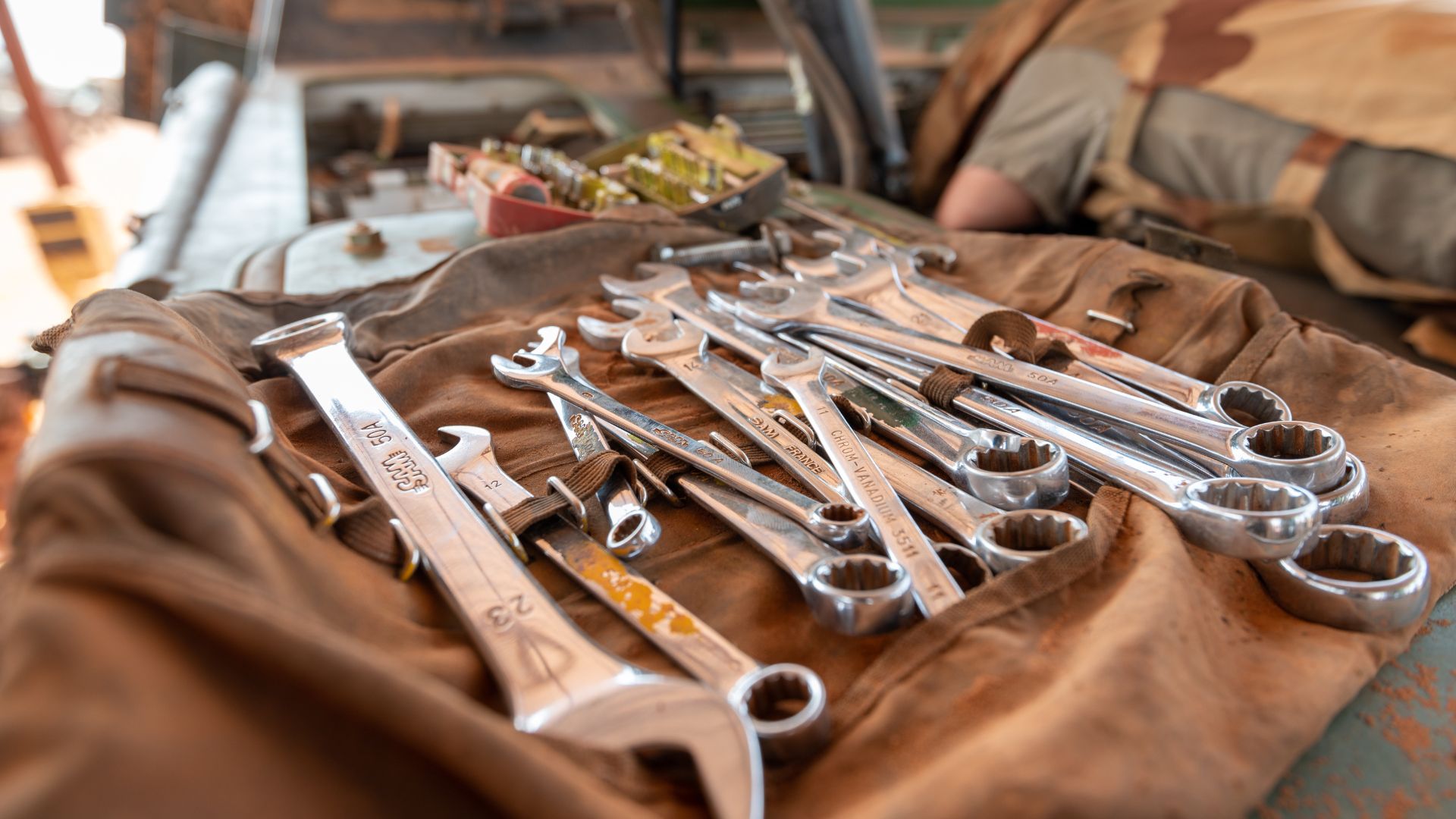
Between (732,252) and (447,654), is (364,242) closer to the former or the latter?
(732,252)

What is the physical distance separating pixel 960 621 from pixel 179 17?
587 cm

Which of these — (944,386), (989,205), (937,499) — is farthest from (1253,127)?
(937,499)

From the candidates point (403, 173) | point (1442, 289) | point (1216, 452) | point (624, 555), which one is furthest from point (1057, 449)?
point (403, 173)

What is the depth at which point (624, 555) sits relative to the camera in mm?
986

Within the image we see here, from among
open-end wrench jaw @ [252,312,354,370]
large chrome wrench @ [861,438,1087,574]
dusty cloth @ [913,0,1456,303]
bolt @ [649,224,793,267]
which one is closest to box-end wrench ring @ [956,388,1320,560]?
large chrome wrench @ [861,438,1087,574]

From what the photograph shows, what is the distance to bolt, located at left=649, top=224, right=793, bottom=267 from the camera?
5.70ft

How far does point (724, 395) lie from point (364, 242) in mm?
1022

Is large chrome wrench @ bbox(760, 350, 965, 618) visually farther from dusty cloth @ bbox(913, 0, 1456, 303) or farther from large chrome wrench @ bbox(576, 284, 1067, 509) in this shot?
dusty cloth @ bbox(913, 0, 1456, 303)

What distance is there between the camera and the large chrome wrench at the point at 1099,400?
3.28ft

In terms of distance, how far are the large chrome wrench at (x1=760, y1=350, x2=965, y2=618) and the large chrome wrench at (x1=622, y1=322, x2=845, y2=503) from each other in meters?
0.03

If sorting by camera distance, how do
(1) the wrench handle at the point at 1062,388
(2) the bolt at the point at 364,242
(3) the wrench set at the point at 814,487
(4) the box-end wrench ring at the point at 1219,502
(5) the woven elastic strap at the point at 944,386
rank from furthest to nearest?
(2) the bolt at the point at 364,242
(5) the woven elastic strap at the point at 944,386
(1) the wrench handle at the point at 1062,388
(4) the box-end wrench ring at the point at 1219,502
(3) the wrench set at the point at 814,487

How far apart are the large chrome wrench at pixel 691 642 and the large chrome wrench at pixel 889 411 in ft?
1.17

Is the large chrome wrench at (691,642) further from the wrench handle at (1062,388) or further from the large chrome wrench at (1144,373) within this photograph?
the large chrome wrench at (1144,373)

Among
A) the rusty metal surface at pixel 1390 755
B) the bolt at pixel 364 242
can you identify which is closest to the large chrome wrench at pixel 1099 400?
the rusty metal surface at pixel 1390 755
